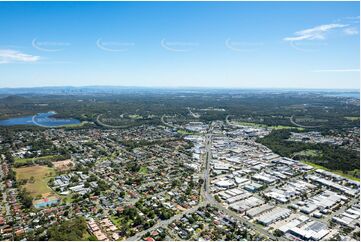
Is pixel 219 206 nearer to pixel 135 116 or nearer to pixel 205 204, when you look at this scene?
pixel 205 204

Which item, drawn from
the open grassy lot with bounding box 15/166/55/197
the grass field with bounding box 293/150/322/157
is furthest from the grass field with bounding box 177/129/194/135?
the open grassy lot with bounding box 15/166/55/197

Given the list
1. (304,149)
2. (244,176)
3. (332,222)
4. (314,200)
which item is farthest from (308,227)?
(304,149)

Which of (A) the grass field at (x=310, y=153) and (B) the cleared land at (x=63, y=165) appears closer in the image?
(B) the cleared land at (x=63, y=165)

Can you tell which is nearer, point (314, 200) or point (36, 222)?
point (36, 222)

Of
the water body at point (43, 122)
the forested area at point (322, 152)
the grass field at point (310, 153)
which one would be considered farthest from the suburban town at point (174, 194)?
the water body at point (43, 122)

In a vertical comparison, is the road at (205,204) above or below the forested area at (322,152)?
below

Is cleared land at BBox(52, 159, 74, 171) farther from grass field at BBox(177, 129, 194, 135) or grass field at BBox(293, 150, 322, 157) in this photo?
grass field at BBox(293, 150, 322, 157)

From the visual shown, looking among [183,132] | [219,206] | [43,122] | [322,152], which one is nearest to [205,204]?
[219,206]

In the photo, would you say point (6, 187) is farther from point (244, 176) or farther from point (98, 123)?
point (98, 123)

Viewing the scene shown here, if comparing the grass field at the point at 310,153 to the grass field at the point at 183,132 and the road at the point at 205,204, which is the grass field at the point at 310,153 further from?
the grass field at the point at 183,132
